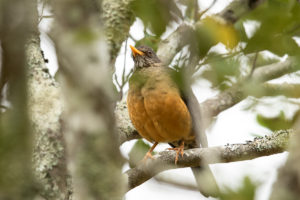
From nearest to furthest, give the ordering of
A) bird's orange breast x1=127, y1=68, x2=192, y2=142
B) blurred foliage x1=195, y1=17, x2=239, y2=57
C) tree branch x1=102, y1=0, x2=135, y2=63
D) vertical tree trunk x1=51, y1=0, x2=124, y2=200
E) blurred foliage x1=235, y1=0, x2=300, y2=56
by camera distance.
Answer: vertical tree trunk x1=51, y1=0, x2=124, y2=200 → blurred foliage x1=235, y1=0, x2=300, y2=56 → blurred foliage x1=195, y1=17, x2=239, y2=57 → tree branch x1=102, y1=0, x2=135, y2=63 → bird's orange breast x1=127, y1=68, x2=192, y2=142

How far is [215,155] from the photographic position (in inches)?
179

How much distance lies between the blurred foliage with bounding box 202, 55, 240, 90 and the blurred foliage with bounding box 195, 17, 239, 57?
0.12 meters

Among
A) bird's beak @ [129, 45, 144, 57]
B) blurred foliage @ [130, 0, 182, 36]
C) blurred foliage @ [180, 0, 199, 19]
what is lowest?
blurred foliage @ [130, 0, 182, 36]

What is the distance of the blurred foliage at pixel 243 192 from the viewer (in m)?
1.67

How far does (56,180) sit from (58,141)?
30 centimetres

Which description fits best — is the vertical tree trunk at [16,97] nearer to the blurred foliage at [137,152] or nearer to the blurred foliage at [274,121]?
the blurred foliage at [274,121]

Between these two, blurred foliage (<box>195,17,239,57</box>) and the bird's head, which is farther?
the bird's head

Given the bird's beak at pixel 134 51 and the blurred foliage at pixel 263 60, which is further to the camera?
the bird's beak at pixel 134 51

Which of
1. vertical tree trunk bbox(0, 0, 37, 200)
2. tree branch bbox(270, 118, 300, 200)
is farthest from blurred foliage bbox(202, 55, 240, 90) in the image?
vertical tree trunk bbox(0, 0, 37, 200)

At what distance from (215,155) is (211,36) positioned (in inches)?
91.3

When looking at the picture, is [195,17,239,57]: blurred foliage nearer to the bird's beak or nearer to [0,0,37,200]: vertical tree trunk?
[0,0,37,200]: vertical tree trunk

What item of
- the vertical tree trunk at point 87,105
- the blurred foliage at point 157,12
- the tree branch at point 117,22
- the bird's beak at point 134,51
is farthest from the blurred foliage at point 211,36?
the bird's beak at point 134,51

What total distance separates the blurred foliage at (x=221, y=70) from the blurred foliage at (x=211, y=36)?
4.7 inches

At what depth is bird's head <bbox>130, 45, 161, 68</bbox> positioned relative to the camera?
650cm
